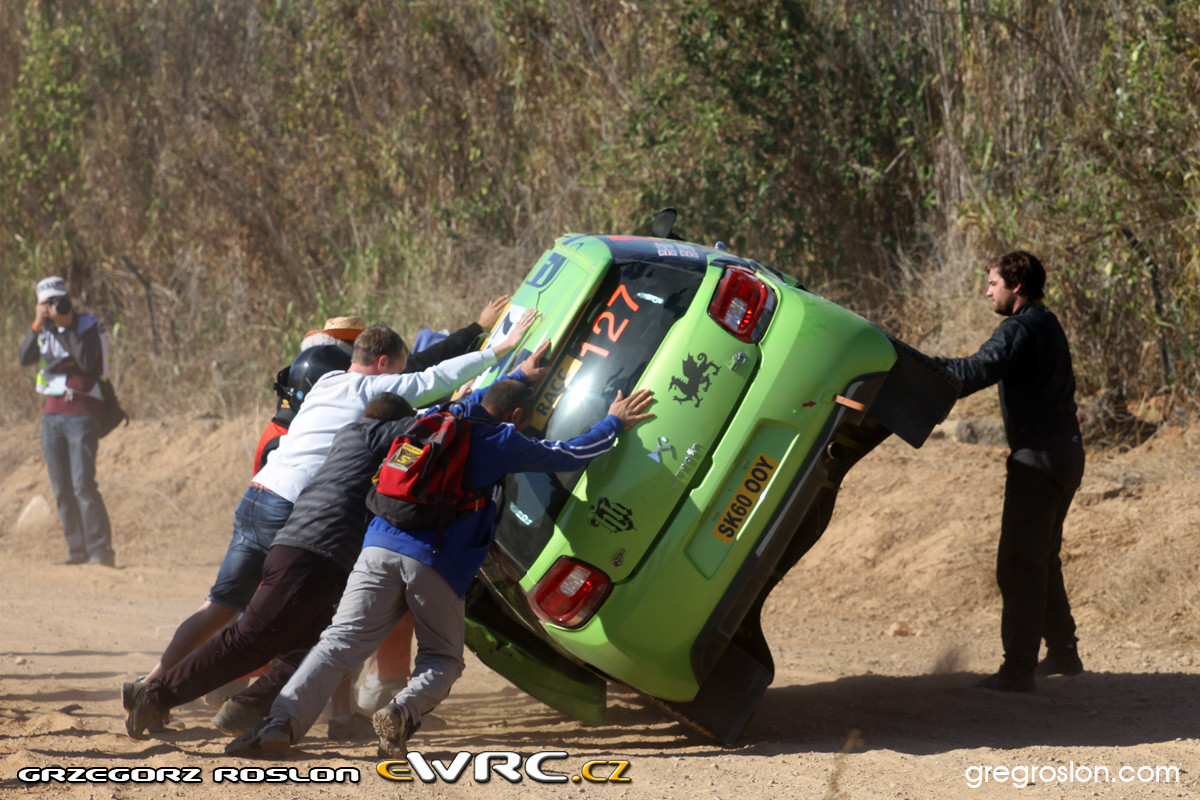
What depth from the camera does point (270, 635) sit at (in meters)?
4.58

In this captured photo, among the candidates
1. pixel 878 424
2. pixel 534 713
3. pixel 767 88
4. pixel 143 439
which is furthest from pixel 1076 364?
pixel 143 439

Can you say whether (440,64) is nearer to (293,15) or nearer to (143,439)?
(293,15)

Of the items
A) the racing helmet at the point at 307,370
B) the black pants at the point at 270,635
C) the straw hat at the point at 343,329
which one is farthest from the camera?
the straw hat at the point at 343,329

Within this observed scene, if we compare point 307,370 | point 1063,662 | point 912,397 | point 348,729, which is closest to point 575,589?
point 348,729

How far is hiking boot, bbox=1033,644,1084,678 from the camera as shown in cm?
584

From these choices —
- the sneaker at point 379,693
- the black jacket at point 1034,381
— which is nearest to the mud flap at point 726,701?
the sneaker at point 379,693

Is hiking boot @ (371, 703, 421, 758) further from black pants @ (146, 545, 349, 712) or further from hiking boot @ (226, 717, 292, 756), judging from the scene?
black pants @ (146, 545, 349, 712)

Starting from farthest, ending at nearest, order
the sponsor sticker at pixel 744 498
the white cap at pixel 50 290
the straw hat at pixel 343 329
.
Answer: the white cap at pixel 50 290, the straw hat at pixel 343 329, the sponsor sticker at pixel 744 498

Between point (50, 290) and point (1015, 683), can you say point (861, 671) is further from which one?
point (50, 290)

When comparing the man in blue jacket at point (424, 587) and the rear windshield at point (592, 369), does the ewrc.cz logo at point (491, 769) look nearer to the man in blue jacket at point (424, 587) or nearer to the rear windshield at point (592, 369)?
the man in blue jacket at point (424, 587)

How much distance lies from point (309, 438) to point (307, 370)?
0.48m

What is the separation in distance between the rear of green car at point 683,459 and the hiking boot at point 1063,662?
191 cm

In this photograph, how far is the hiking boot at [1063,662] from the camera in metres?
5.84

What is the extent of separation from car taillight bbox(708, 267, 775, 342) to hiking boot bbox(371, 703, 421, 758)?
5.95 feet
